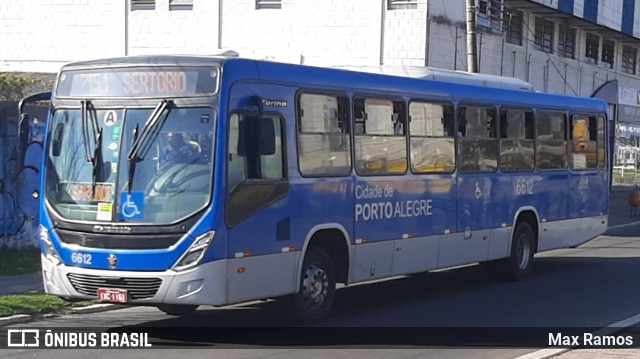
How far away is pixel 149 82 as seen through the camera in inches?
435

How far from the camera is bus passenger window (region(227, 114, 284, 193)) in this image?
10945 millimetres

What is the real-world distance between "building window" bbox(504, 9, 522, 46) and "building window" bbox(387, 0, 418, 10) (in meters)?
6.16

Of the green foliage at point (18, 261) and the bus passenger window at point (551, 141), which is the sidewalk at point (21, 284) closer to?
the green foliage at point (18, 261)

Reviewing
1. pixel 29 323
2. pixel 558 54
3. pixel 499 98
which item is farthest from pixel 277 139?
pixel 558 54

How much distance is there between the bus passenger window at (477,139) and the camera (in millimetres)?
15453

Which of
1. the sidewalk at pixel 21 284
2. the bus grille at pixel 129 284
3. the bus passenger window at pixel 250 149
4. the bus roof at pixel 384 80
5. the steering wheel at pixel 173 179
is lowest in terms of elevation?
the sidewalk at pixel 21 284

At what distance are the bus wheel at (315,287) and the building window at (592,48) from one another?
33.1m

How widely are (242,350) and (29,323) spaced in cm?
325

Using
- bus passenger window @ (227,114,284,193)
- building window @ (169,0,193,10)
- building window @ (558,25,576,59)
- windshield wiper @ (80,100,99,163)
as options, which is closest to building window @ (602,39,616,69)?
building window @ (558,25,576,59)

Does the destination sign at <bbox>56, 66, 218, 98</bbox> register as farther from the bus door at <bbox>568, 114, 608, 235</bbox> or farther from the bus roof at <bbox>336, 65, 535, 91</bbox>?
the bus door at <bbox>568, 114, 608, 235</bbox>

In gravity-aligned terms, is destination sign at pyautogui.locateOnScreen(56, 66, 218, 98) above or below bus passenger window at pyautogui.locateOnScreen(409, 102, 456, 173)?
above

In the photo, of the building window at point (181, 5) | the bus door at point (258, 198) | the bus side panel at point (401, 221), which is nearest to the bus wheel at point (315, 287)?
the bus door at point (258, 198)

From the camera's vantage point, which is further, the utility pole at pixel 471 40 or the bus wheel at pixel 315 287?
the utility pole at pixel 471 40

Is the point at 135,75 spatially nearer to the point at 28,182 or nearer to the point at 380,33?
the point at 28,182
